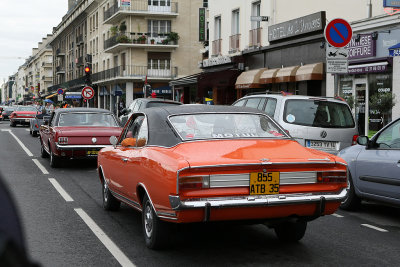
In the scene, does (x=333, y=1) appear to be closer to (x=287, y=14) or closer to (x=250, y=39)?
(x=287, y=14)

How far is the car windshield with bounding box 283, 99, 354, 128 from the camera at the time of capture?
11.2 meters

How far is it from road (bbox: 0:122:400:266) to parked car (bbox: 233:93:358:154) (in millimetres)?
2228

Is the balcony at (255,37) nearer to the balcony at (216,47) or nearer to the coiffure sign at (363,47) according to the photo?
the balcony at (216,47)

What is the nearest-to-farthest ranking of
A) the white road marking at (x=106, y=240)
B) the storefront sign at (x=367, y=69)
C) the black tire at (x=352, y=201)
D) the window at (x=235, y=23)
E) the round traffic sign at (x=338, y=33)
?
the white road marking at (x=106, y=240), the black tire at (x=352, y=201), the round traffic sign at (x=338, y=33), the storefront sign at (x=367, y=69), the window at (x=235, y=23)

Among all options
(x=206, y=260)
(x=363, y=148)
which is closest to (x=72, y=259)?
(x=206, y=260)

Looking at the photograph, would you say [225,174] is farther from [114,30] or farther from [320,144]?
[114,30]

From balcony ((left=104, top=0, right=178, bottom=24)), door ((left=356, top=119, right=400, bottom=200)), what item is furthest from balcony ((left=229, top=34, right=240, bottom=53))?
balcony ((left=104, top=0, right=178, bottom=24))

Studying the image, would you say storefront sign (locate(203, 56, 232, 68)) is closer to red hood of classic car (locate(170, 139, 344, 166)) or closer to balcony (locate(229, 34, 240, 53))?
balcony (locate(229, 34, 240, 53))

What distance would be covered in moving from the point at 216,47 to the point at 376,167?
86.7 ft

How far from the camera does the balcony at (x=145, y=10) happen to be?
54.7 m

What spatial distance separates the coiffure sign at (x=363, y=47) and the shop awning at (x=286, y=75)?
354cm

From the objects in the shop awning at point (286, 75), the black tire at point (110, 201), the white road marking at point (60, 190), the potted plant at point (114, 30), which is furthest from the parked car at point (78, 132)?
the potted plant at point (114, 30)

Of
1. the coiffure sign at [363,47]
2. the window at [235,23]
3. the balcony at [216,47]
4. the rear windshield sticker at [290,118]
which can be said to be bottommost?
the rear windshield sticker at [290,118]

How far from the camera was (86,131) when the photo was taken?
13234mm
